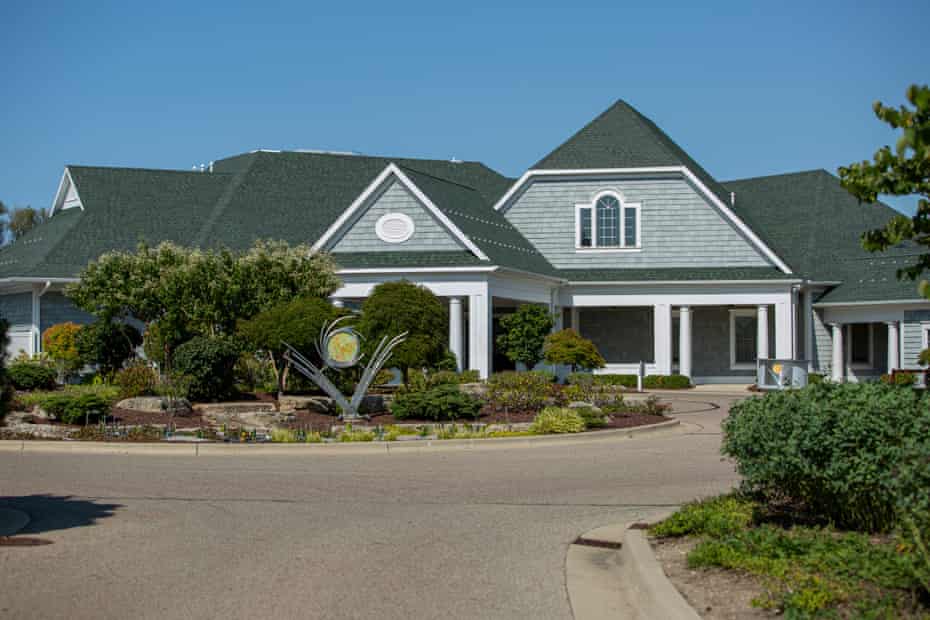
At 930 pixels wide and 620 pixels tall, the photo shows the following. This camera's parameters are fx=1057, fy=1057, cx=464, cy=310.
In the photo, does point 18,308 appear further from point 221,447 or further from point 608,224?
point 221,447

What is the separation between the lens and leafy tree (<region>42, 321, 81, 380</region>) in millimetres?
30484

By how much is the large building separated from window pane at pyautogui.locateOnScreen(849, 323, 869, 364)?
0.07 metres

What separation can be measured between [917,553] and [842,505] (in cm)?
167

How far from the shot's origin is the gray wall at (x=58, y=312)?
34.4 metres

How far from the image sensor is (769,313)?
1543 inches

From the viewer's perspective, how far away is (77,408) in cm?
1984

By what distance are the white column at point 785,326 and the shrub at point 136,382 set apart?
2177 centimetres

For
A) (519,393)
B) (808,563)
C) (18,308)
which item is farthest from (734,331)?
(808,563)

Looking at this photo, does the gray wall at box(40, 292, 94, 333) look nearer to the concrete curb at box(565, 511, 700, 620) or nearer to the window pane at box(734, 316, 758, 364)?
the window pane at box(734, 316, 758, 364)

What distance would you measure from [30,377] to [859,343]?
28551 millimetres

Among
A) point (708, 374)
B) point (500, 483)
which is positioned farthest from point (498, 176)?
point (500, 483)

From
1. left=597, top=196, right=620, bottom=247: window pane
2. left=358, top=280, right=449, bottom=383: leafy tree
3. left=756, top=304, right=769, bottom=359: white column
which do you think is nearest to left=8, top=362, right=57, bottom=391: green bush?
left=358, top=280, right=449, bottom=383: leafy tree

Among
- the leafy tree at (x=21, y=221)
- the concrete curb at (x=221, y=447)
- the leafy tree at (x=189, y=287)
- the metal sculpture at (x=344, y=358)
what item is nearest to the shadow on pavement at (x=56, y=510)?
the concrete curb at (x=221, y=447)

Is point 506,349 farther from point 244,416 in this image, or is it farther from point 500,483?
point 500,483
